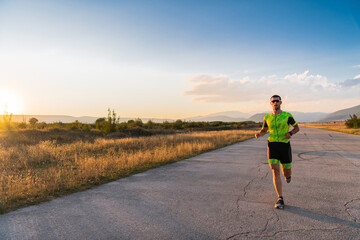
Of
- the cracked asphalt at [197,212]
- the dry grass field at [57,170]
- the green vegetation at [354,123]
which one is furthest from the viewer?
the green vegetation at [354,123]

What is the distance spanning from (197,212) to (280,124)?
7.59ft

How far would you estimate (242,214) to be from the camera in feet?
13.6

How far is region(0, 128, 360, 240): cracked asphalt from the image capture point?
11.3 ft

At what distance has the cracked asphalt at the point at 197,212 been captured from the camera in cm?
344

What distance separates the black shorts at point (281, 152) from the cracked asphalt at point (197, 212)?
97 centimetres

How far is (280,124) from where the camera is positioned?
441 centimetres

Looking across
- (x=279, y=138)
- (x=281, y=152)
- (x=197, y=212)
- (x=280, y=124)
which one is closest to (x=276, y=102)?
(x=280, y=124)

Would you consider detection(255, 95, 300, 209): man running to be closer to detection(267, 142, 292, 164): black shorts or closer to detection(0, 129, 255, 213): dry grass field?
detection(267, 142, 292, 164): black shorts

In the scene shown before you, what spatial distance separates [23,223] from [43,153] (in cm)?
851

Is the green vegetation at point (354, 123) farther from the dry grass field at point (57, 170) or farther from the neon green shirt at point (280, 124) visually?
the neon green shirt at point (280, 124)

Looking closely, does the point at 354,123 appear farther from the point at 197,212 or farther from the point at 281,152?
the point at 197,212

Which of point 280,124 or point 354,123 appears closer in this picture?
point 280,124

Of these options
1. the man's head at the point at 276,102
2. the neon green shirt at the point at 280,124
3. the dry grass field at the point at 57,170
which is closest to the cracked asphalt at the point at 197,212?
the dry grass field at the point at 57,170

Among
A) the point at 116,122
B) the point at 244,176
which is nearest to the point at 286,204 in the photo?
the point at 244,176
